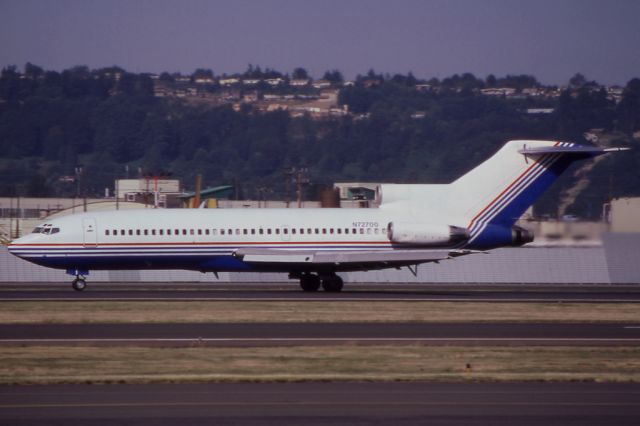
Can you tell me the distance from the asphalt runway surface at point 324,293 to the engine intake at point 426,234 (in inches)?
84.2

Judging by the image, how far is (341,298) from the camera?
3881cm

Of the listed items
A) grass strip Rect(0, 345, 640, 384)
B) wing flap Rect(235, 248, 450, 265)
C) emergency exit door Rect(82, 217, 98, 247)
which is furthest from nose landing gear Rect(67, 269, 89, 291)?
grass strip Rect(0, 345, 640, 384)

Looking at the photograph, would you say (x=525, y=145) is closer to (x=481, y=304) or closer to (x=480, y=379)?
(x=481, y=304)

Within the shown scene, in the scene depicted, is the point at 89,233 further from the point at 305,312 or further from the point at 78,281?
the point at 305,312

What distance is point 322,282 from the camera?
44.0 m

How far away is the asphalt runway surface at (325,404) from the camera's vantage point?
16.0 meters

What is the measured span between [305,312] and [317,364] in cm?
1090

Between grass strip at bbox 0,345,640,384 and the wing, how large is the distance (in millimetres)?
18021

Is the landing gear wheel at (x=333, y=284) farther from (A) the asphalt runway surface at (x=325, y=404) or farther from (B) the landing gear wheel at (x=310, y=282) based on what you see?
(A) the asphalt runway surface at (x=325, y=404)

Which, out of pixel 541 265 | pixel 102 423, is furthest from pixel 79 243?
pixel 102 423

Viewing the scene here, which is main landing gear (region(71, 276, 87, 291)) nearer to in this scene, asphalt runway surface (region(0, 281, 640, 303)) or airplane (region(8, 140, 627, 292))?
airplane (region(8, 140, 627, 292))

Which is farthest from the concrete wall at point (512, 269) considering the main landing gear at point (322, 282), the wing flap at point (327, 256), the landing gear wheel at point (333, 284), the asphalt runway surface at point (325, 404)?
the asphalt runway surface at point (325, 404)

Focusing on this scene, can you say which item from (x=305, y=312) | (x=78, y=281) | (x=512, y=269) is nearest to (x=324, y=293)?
(x=305, y=312)

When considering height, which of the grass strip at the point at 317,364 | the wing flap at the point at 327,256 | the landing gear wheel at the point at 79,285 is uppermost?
the grass strip at the point at 317,364
